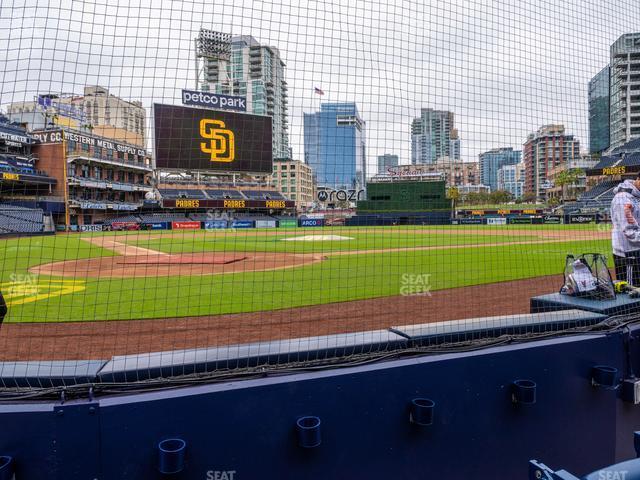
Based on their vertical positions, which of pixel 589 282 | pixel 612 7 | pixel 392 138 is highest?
pixel 612 7

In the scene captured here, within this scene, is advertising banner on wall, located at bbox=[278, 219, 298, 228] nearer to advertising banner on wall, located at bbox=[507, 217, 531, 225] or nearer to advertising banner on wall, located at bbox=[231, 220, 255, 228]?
advertising banner on wall, located at bbox=[231, 220, 255, 228]

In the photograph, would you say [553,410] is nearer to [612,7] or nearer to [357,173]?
[357,173]

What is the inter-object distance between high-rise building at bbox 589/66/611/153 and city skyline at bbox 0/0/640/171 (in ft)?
0.86

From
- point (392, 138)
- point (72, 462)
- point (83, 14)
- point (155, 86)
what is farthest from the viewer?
point (392, 138)

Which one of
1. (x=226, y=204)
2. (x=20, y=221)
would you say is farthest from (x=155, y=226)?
(x=20, y=221)

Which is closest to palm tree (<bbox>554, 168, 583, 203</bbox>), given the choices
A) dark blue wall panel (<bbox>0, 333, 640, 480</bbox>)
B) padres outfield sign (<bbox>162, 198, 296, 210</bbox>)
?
padres outfield sign (<bbox>162, 198, 296, 210</bbox>)

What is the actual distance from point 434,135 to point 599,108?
314cm

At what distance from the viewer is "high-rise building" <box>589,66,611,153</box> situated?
493cm

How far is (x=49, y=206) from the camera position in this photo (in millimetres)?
31266

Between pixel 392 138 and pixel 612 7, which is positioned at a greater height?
pixel 612 7

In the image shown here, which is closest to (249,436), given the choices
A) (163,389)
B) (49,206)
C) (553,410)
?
(163,389)

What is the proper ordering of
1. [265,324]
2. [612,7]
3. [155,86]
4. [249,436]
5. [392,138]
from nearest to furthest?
1. [249,436]
2. [155,86]
3. [392,138]
4. [612,7]
5. [265,324]

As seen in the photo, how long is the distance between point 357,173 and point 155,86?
1.82 m

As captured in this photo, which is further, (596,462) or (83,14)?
(83,14)
